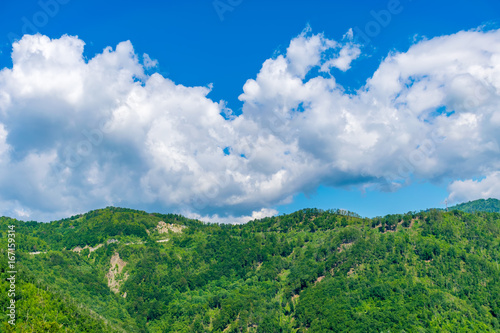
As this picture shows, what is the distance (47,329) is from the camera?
133m

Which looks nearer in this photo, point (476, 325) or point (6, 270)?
point (6, 270)

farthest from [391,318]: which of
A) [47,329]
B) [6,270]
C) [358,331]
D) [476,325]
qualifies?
[6,270]

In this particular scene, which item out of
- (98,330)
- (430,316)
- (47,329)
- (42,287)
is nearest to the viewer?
(47,329)

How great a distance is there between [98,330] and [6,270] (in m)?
50.9

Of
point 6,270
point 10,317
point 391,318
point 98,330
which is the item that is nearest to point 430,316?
point 391,318

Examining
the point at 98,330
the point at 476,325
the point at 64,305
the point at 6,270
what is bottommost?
the point at 476,325

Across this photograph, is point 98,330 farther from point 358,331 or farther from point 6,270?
point 358,331

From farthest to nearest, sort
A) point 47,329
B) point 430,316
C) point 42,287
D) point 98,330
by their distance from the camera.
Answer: point 430,316, point 42,287, point 98,330, point 47,329

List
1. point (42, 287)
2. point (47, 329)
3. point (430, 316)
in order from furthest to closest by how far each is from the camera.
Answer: point (430, 316) → point (42, 287) → point (47, 329)

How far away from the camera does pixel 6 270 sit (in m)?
168

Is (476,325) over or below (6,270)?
below

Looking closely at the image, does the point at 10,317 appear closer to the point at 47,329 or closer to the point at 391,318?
the point at 47,329

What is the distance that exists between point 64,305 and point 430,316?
187 metres

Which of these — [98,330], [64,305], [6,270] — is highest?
[6,270]
